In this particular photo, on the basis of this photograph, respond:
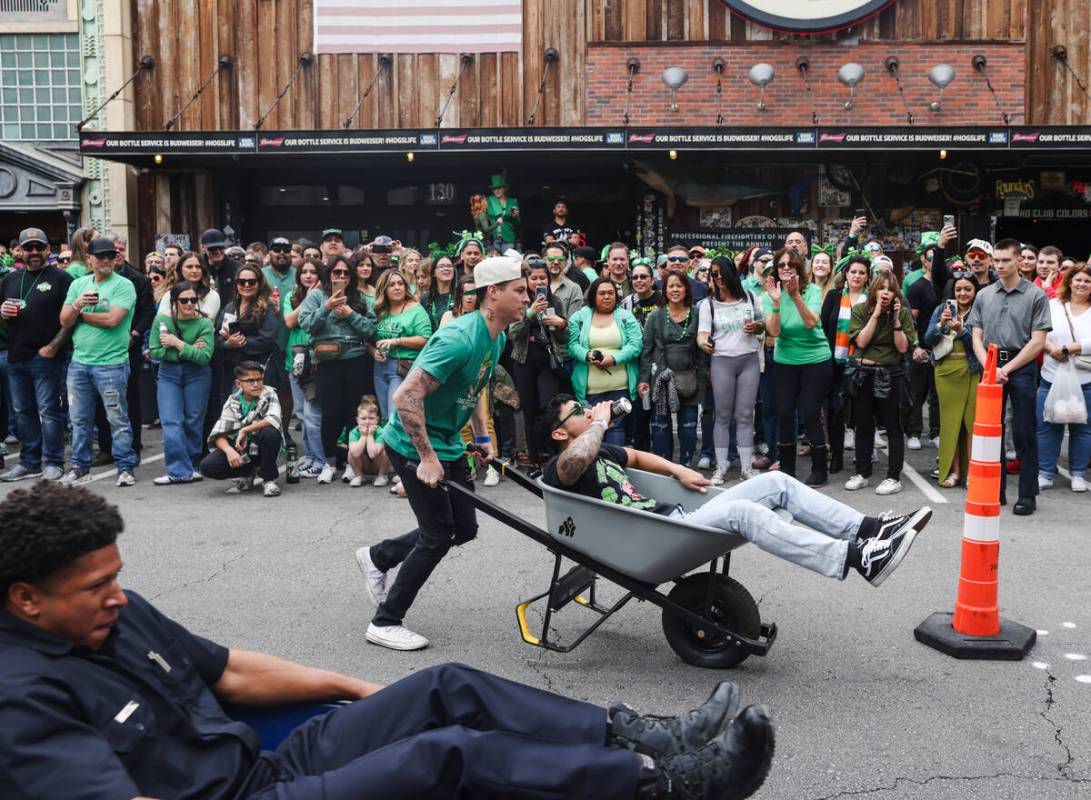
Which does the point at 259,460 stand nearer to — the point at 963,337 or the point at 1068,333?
the point at 963,337

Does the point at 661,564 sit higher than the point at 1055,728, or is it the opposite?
the point at 661,564

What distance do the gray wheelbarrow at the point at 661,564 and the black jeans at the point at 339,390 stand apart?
485 cm

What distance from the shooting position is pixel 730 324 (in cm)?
969

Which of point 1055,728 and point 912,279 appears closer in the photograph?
point 1055,728

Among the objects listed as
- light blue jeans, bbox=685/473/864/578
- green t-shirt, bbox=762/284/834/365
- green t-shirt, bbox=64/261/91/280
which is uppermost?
green t-shirt, bbox=64/261/91/280

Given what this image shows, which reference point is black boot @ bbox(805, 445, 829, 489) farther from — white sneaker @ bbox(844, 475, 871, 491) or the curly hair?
the curly hair

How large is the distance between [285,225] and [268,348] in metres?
8.95

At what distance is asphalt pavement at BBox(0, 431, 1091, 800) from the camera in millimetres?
4191

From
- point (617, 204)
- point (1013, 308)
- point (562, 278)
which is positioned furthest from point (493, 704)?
point (617, 204)

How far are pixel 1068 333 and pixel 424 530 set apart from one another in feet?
20.7

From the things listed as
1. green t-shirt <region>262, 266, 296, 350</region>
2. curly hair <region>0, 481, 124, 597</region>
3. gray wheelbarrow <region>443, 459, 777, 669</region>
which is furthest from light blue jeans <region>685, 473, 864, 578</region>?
green t-shirt <region>262, 266, 296, 350</region>

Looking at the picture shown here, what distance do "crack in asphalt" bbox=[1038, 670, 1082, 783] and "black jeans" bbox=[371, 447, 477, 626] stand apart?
2.72 meters

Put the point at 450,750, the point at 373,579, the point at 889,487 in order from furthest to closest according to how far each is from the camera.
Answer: the point at 889,487 < the point at 373,579 < the point at 450,750

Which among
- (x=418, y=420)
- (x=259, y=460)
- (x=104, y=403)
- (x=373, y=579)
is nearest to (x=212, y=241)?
(x=104, y=403)
